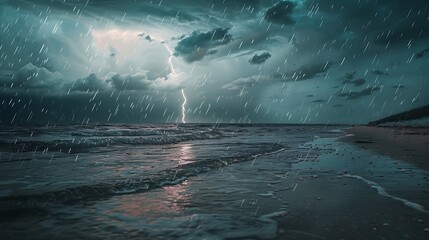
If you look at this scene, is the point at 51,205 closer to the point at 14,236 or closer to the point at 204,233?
the point at 14,236

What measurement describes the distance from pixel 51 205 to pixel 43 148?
54.1 feet

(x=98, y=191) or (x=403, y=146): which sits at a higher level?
(x=403, y=146)

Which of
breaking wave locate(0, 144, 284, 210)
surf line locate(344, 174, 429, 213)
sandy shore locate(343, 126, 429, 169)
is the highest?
sandy shore locate(343, 126, 429, 169)

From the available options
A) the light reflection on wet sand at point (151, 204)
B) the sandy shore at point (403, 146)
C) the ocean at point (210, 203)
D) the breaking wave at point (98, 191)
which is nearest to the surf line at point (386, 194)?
the ocean at point (210, 203)

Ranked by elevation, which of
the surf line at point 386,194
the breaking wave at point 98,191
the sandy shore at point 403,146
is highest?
the sandy shore at point 403,146

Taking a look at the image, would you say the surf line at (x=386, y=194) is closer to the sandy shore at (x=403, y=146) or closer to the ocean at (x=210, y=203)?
the ocean at (x=210, y=203)

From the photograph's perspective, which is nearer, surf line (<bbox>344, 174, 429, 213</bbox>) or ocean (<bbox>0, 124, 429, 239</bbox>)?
ocean (<bbox>0, 124, 429, 239</bbox>)

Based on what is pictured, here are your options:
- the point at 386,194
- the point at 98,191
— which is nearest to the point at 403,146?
the point at 386,194

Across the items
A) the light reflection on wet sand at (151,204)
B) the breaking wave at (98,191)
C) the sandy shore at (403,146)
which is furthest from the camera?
the sandy shore at (403,146)

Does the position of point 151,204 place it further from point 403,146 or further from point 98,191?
point 403,146

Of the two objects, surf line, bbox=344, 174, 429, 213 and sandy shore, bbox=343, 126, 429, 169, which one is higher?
sandy shore, bbox=343, 126, 429, 169

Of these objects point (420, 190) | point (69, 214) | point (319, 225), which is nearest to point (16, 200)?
point (69, 214)

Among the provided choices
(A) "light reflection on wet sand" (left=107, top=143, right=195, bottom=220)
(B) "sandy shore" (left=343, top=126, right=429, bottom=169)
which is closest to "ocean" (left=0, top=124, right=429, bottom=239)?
(A) "light reflection on wet sand" (left=107, top=143, right=195, bottom=220)

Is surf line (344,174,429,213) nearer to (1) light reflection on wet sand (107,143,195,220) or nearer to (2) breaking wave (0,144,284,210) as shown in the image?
(1) light reflection on wet sand (107,143,195,220)
